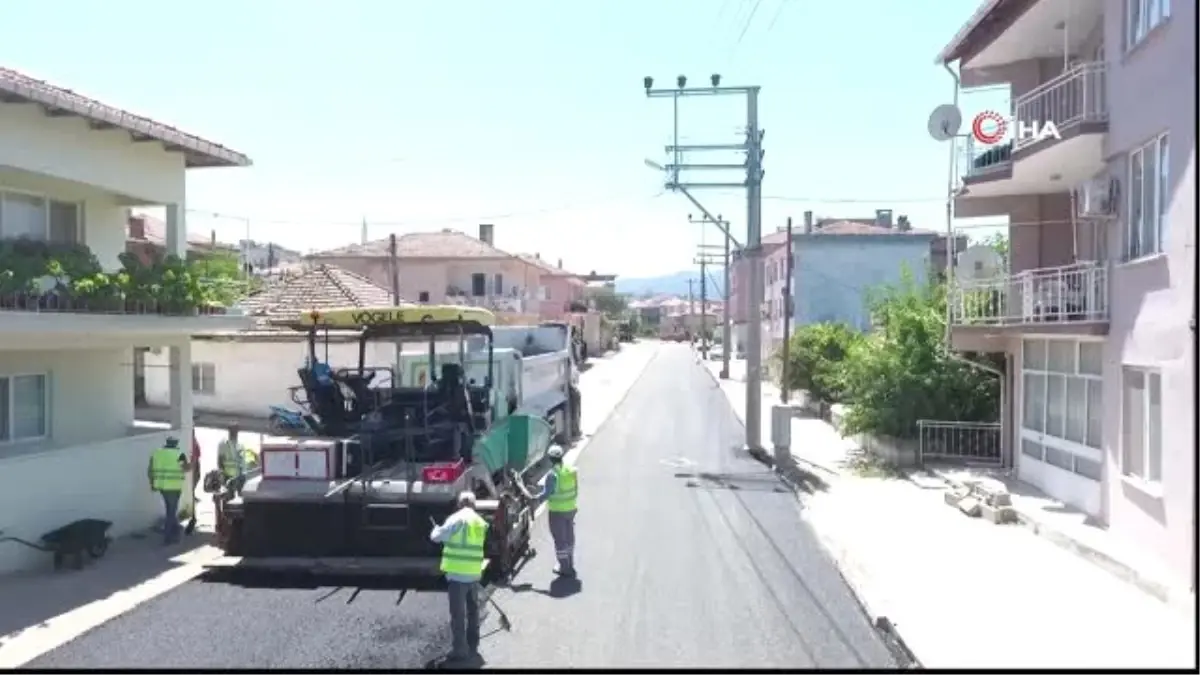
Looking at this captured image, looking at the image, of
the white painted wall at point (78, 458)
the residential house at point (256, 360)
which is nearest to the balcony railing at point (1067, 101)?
the white painted wall at point (78, 458)

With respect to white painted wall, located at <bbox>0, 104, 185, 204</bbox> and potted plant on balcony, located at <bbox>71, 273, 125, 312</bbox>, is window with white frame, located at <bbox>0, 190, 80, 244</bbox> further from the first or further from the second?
potted plant on balcony, located at <bbox>71, 273, 125, 312</bbox>

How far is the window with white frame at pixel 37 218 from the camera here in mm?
12664

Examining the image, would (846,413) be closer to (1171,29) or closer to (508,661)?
(1171,29)

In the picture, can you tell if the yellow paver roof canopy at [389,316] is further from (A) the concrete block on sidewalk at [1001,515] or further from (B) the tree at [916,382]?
(B) the tree at [916,382]

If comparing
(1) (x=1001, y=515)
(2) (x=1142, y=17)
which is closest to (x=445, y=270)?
(1) (x=1001, y=515)

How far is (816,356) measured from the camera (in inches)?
1341

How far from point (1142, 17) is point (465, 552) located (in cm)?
952

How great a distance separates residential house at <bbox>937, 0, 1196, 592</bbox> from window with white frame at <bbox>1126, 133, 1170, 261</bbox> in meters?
0.02

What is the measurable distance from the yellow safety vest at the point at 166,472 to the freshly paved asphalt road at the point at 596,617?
2726 mm

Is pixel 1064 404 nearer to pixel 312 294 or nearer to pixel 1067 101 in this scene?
pixel 1067 101

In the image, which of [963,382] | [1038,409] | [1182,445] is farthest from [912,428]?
[1182,445]

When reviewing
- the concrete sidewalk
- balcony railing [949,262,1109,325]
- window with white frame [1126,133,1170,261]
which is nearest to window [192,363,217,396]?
the concrete sidewalk

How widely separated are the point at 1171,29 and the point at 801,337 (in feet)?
85.5

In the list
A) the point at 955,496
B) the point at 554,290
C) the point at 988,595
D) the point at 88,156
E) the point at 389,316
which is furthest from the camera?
the point at 554,290
